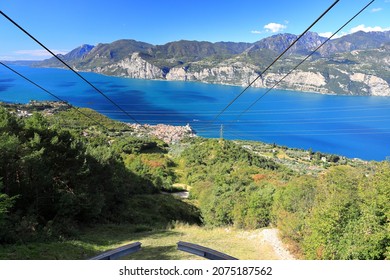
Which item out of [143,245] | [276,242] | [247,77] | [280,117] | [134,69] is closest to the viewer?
[143,245]

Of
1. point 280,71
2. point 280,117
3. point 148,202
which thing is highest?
point 280,71

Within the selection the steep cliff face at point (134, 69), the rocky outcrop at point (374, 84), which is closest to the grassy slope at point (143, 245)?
the rocky outcrop at point (374, 84)

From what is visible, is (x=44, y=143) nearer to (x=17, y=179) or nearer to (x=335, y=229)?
(x=17, y=179)

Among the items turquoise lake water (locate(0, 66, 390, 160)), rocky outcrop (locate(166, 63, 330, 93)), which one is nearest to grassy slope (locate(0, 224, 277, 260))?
turquoise lake water (locate(0, 66, 390, 160))

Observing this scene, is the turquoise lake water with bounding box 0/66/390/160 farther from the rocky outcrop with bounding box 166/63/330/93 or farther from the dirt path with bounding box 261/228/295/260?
the dirt path with bounding box 261/228/295/260

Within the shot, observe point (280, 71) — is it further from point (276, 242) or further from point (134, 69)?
point (276, 242)

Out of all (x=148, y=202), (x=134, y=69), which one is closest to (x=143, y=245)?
(x=148, y=202)

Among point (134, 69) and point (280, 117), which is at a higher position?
point (134, 69)
